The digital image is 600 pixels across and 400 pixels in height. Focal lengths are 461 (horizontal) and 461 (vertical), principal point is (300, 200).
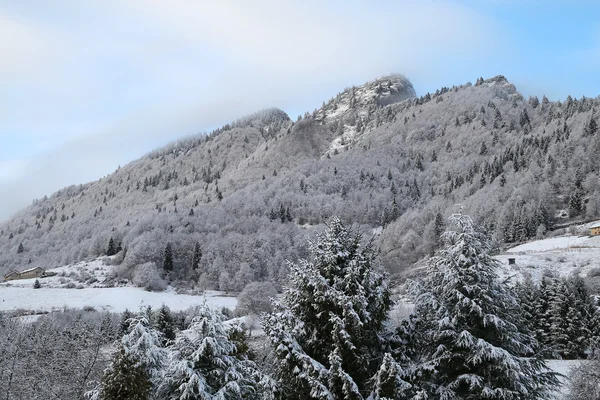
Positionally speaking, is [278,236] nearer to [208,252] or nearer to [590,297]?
[208,252]

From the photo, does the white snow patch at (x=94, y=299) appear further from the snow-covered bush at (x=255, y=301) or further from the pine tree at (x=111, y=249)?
the pine tree at (x=111, y=249)

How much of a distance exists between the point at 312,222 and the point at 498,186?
62562 millimetres

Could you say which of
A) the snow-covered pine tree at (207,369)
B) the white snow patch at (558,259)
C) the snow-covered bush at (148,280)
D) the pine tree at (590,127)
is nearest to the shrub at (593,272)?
the white snow patch at (558,259)

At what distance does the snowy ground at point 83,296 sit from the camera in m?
87.9

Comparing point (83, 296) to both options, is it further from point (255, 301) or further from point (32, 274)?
point (32, 274)

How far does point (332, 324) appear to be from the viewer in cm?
1317

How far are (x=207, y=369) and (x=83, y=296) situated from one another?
91.5 meters

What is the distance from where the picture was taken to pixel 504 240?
111 m

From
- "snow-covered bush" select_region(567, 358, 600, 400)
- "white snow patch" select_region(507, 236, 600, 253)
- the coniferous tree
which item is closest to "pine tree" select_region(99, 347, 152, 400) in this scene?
"snow-covered bush" select_region(567, 358, 600, 400)

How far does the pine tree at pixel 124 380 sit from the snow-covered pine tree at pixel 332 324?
448 cm

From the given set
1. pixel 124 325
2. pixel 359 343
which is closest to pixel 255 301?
pixel 124 325

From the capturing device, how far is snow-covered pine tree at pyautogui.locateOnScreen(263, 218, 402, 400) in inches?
484

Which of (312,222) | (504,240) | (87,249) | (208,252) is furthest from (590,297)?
(87,249)

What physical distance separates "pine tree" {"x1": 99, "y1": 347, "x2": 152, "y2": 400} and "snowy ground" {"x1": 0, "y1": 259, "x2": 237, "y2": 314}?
65.8m
